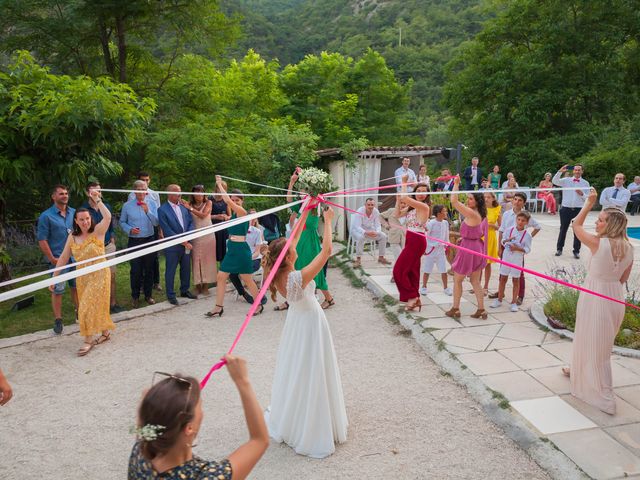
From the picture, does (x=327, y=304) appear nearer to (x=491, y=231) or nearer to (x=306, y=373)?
(x=491, y=231)

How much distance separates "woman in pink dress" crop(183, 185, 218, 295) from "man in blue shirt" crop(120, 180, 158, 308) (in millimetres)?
700

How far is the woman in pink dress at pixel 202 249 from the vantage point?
8.70 m

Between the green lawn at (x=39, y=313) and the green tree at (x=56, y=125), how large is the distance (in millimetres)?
932

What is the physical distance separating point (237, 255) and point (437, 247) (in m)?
3.41

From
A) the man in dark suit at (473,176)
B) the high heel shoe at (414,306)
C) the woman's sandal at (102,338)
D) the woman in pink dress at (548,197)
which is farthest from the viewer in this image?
the man in dark suit at (473,176)

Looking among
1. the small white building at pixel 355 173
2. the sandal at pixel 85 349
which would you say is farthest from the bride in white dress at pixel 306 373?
the small white building at pixel 355 173

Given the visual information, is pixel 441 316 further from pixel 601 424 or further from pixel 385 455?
pixel 385 455

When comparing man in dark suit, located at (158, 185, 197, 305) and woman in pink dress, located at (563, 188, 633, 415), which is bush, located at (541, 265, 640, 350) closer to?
woman in pink dress, located at (563, 188, 633, 415)

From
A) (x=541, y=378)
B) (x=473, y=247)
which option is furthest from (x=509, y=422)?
(x=473, y=247)

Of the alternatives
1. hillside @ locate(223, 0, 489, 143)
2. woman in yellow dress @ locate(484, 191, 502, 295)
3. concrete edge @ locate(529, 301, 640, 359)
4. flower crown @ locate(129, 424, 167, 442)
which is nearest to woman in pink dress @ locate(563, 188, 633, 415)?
concrete edge @ locate(529, 301, 640, 359)

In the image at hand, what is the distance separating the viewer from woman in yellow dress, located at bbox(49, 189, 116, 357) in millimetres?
6199

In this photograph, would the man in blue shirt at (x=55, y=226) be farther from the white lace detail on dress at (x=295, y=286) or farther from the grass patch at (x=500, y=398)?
the grass patch at (x=500, y=398)

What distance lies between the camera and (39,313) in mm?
8109

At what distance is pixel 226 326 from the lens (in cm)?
726
